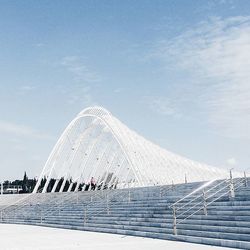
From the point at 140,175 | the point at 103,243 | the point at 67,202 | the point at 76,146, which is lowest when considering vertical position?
the point at 103,243

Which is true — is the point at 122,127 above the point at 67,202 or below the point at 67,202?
above

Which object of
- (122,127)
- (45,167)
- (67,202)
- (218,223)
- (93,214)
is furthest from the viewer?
(122,127)

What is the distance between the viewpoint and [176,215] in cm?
1739

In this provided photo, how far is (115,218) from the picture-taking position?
21266 millimetres

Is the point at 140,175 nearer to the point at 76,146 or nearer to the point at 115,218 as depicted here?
the point at 76,146

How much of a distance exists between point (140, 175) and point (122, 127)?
1151 cm

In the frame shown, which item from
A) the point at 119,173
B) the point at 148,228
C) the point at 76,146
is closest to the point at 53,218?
A: the point at 148,228

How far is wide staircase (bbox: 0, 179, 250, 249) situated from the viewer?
13.8 metres

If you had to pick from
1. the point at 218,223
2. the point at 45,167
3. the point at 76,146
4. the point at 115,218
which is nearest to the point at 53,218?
the point at 115,218

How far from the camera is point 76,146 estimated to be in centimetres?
5791

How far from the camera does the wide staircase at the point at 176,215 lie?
45.2 feet

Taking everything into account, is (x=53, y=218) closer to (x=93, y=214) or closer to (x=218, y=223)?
(x=93, y=214)

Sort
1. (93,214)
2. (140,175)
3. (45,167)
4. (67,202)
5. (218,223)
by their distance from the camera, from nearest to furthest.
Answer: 1. (218,223)
2. (93,214)
3. (67,202)
4. (140,175)
5. (45,167)

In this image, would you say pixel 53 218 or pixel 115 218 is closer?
pixel 115 218
